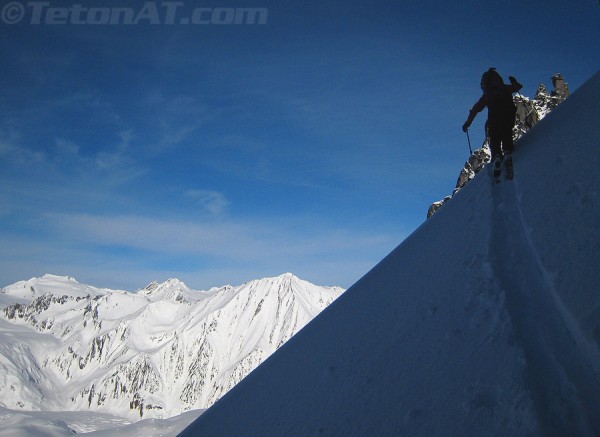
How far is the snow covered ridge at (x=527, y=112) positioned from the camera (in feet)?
174

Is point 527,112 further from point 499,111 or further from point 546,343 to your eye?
point 546,343

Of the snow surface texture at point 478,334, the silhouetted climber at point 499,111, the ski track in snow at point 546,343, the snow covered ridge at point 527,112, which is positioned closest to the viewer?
the ski track in snow at point 546,343

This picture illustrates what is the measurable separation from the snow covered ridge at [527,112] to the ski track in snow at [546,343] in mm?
49316

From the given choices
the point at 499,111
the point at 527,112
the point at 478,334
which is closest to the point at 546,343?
the point at 478,334

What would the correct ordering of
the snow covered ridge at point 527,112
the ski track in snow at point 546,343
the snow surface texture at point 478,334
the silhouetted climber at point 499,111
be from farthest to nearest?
the snow covered ridge at point 527,112, the silhouetted climber at point 499,111, the snow surface texture at point 478,334, the ski track in snow at point 546,343

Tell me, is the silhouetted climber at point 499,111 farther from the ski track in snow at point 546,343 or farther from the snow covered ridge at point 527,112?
the snow covered ridge at point 527,112

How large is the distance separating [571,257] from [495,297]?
2.82 feet

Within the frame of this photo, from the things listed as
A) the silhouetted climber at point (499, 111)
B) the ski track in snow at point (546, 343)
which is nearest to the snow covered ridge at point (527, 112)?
the silhouetted climber at point (499, 111)

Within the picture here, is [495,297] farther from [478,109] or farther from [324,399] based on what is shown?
[478,109]

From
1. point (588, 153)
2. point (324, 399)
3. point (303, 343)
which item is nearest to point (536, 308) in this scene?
point (324, 399)

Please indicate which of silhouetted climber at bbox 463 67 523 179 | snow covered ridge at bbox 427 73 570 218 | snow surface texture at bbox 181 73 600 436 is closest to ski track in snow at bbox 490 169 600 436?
snow surface texture at bbox 181 73 600 436

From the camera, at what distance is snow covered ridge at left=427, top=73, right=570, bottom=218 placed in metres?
53.2

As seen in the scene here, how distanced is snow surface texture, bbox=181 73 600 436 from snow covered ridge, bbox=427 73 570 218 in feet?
157

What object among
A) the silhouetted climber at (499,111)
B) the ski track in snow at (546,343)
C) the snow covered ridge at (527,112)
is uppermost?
the snow covered ridge at (527,112)
